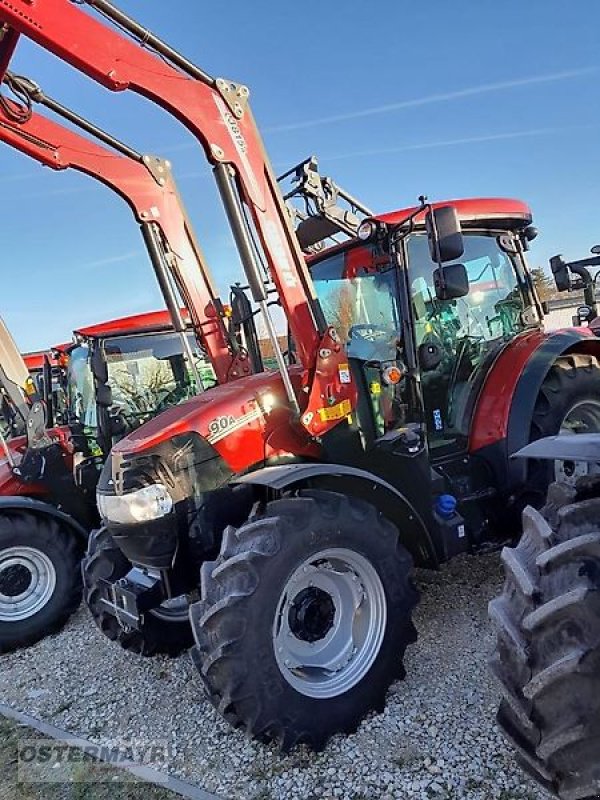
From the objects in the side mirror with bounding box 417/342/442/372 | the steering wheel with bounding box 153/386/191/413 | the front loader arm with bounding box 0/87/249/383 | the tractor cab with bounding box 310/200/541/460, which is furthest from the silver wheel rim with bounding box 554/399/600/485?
the steering wheel with bounding box 153/386/191/413

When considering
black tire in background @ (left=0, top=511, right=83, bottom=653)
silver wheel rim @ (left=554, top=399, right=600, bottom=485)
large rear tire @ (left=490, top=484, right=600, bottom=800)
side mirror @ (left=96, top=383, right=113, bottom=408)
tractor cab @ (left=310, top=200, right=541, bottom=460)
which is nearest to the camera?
large rear tire @ (left=490, top=484, right=600, bottom=800)

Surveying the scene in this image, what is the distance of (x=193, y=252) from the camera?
5137mm

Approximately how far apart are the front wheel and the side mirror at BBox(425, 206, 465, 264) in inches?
52.4

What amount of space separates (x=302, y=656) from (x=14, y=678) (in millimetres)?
2388

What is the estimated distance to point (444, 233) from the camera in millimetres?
3312

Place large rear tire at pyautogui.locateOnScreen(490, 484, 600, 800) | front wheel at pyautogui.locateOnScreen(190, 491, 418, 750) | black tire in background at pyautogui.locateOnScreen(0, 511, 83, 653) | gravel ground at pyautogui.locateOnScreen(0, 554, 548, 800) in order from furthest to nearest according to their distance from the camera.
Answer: black tire in background at pyautogui.locateOnScreen(0, 511, 83, 653) < front wheel at pyautogui.locateOnScreen(190, 491, 418, 750) < gravel ground at pyautogui.locateOnScreen(0, 554, 548, 800) < large rear tire at pyautogui.locateOnScreen(490, 484, 600, 800)

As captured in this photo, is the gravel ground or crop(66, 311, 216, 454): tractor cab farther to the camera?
crop(66, 311, 216, 454): tractor cab

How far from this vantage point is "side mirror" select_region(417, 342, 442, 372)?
3865mm

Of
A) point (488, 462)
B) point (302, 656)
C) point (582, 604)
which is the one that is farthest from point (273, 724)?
point (488, 462)

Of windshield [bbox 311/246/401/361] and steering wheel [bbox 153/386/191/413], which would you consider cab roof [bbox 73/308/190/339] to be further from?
windshield [bbox 311/246/401/361]

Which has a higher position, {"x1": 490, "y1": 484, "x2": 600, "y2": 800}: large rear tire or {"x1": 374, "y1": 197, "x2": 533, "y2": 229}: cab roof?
{"x1": 374, "y1": 197, "x2": 533, "y2": 229}: cab roof

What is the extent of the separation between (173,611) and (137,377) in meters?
2.91

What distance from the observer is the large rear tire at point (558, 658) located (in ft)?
5.62

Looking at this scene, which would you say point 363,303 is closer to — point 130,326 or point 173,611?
point 173,611
